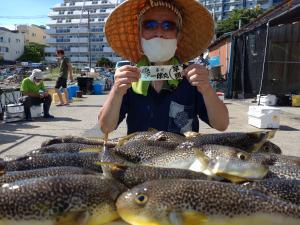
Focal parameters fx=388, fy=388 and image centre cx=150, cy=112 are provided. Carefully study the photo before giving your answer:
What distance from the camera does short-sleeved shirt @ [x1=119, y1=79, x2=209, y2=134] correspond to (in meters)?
3.46

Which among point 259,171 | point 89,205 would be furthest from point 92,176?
point 259,171

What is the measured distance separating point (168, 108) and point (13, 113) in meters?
9.54

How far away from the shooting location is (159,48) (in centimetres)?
313

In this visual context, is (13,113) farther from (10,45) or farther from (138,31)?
(10,45)

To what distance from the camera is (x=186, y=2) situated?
11.0 ft

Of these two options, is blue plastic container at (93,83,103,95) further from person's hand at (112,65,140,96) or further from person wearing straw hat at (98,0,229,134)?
person's hand at (112,65,140,96)

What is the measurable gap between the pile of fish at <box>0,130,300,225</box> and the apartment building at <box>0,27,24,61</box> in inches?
4542

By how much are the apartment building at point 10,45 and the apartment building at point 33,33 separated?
45.5 feet

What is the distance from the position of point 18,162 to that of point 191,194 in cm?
108

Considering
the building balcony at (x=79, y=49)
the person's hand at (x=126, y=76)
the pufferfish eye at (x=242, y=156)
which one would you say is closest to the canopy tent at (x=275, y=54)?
the person's hand at (x=126, y=76)

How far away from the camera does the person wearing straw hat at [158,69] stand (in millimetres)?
3123

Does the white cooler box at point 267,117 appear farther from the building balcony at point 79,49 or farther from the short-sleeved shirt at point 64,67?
the building balcony at point 79,49

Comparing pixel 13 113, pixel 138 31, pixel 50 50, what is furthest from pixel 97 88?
pixel 50 50

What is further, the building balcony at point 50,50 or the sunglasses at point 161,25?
the building balcony at point 50,50
